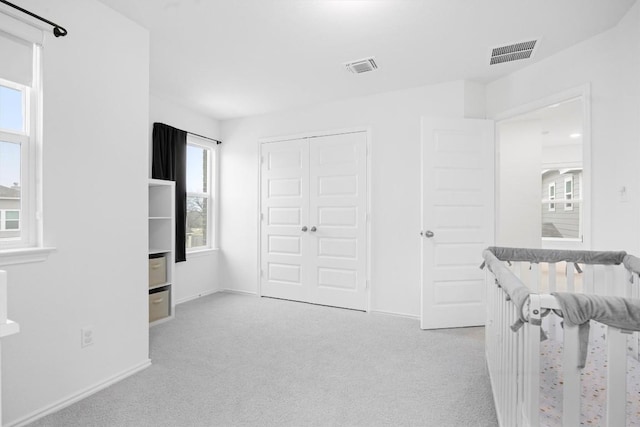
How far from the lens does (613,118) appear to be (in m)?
2.27

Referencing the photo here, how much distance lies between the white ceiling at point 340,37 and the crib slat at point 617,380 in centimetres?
202

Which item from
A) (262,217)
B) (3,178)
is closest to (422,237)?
(262,217)

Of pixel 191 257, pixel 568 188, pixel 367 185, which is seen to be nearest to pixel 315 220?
pixel 367 185

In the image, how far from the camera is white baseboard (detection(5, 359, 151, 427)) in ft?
5.72

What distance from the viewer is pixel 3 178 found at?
69.2 inches

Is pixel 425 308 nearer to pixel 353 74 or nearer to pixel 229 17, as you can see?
pixel 353 74

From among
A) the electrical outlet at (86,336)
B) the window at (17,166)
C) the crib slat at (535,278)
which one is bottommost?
the electrical outlet at (86,336)

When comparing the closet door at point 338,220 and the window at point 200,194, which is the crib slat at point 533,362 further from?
the window at point 200,194

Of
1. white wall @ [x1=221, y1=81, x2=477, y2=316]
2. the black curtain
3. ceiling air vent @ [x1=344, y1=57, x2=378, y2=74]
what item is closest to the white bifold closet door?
white wall @ [x1=221, y1=81, x2=477, y2=316]

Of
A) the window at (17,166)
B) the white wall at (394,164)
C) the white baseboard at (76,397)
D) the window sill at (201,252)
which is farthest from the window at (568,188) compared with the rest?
the window at (17,166)

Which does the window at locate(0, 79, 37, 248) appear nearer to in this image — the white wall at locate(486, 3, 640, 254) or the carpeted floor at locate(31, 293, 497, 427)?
the carpeted floor at locate(31, 293, 497, 427)

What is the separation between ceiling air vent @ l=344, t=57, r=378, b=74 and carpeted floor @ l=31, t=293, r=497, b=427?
7.85ft

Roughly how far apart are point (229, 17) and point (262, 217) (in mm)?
2553

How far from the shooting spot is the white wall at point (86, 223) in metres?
1.79
